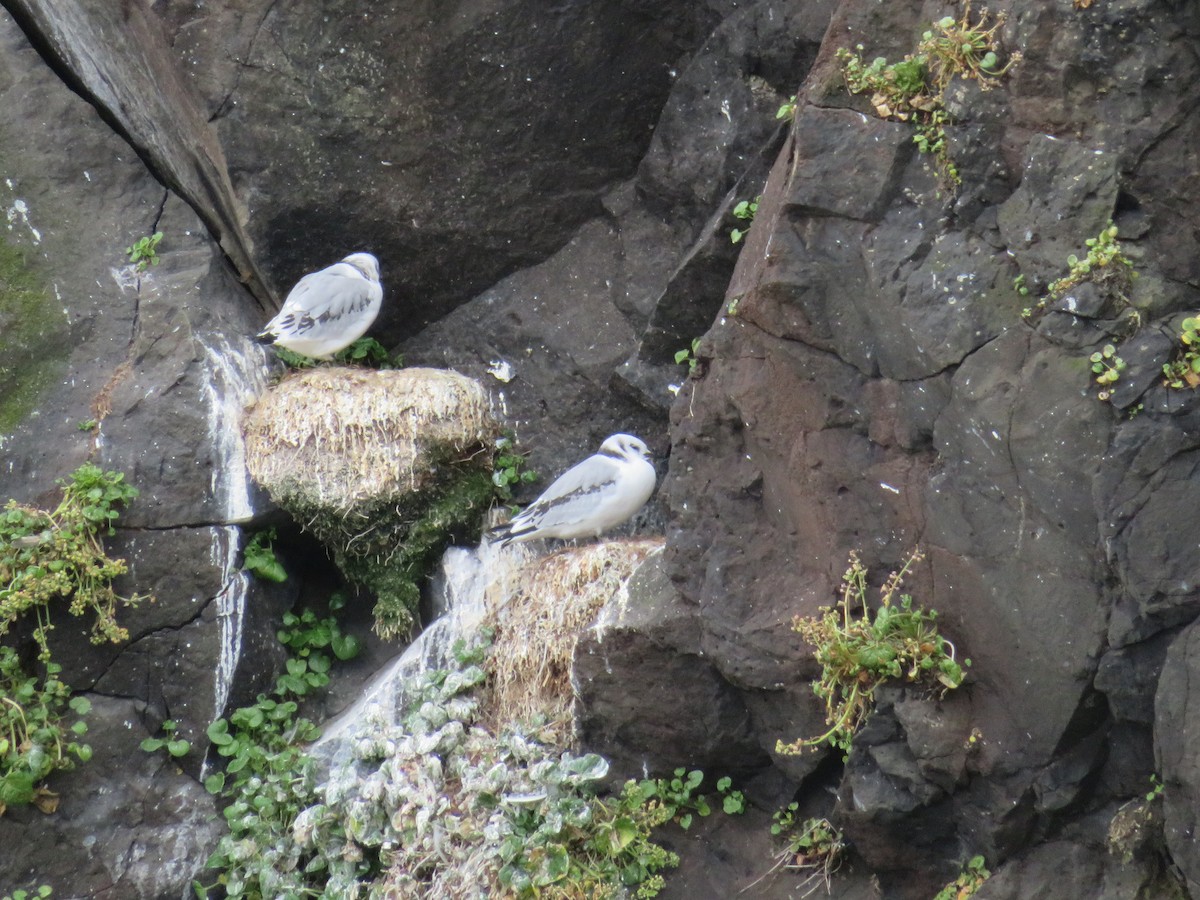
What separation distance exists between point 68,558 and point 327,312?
6.05 feet

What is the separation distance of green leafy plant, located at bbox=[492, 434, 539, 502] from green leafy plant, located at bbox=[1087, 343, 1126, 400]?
3.86 metres

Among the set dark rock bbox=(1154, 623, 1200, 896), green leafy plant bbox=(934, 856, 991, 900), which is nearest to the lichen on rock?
green leafy plant bbox=(934, 856, 991, 900)

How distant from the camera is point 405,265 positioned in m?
8.30

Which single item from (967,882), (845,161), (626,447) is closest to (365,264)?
(626,447)

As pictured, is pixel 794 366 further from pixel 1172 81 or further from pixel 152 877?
pixel 152 877

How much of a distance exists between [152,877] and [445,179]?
4.02 m

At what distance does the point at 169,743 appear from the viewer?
22.9ft

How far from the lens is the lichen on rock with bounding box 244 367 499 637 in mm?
7281

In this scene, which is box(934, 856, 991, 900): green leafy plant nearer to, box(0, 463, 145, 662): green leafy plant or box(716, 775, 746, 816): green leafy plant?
box(716, 775, 746, 816): green leafy plant

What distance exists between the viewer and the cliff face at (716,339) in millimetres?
4598

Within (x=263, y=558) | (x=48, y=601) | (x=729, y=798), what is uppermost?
(x=48, y=601)

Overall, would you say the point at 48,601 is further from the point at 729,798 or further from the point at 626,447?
the point at 729,798

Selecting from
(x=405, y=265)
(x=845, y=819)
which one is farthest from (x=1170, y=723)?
(x=405, y=265)

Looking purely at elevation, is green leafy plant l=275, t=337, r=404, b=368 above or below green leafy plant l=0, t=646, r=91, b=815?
above
